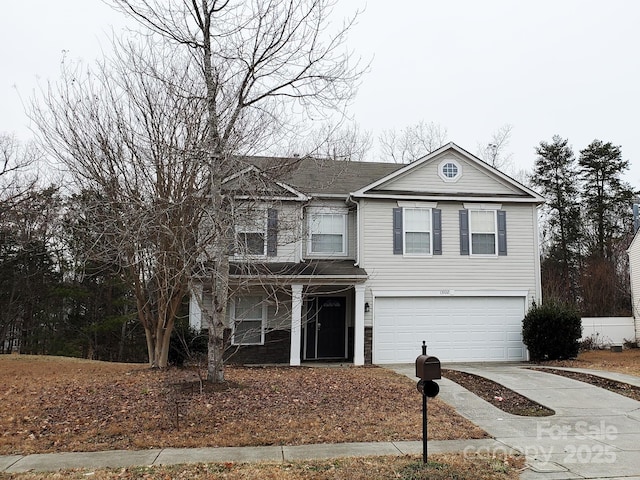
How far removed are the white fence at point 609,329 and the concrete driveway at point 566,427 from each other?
10210 millimetres

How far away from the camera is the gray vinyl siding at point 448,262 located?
1478 centimetres

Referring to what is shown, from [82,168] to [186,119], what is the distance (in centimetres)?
303

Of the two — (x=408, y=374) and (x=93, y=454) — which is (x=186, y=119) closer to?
(x=93, y=454)

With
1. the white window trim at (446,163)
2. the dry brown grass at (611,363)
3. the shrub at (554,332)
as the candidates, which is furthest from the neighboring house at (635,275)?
the white window trim at (446,163)

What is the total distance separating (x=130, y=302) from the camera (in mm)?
20281

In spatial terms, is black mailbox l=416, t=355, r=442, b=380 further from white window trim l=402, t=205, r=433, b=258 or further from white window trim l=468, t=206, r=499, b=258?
white window trim l=468, t=206, r=499, b=258

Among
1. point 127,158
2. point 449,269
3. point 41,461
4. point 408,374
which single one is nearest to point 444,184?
point 449,269

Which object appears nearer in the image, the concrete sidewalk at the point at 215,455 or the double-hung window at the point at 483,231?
the concrete sidewalk at the point at 215,455

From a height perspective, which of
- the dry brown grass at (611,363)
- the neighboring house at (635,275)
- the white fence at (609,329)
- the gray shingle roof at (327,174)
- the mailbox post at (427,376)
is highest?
the gray shingle roof at (327,174)

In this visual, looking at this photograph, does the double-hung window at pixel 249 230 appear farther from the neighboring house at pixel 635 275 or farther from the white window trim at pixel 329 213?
the neighboring house at pixel 635 275

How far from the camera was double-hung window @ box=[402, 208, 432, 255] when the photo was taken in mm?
15047

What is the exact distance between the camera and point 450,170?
15523 mm

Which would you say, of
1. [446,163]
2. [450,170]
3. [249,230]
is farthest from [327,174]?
[249,230]

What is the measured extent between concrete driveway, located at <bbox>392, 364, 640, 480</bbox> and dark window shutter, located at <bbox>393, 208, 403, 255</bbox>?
195 inches
